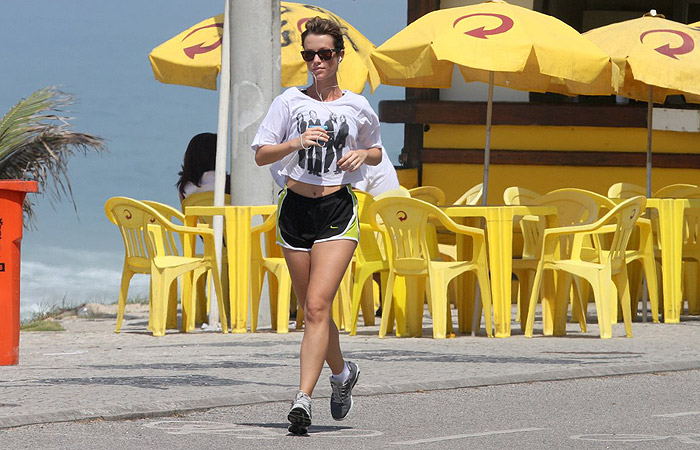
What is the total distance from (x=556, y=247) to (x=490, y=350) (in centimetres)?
156

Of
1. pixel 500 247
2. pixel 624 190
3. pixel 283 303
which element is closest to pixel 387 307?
pixel 500 247

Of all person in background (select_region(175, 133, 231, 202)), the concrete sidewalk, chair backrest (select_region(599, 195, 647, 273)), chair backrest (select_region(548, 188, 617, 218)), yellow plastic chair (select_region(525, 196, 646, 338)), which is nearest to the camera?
the concrete sidewalk

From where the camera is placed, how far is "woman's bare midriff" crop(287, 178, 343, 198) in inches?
233

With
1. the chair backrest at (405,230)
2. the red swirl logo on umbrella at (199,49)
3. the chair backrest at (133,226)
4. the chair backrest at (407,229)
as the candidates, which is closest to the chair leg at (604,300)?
the chair backrest at (407,229)

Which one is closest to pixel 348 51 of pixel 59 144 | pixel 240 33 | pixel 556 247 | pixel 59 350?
pixel 240 33

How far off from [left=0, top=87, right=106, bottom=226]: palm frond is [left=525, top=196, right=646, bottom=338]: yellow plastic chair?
5.61 meters

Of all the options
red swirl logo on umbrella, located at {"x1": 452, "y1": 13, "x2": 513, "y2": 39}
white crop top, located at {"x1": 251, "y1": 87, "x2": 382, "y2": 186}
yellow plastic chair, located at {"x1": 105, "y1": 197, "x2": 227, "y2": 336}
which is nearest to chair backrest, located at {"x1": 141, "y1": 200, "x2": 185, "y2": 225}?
yellow plastic chair, located at {"x1": 105, "y1": 197, "x2": 227, "y2": 336}

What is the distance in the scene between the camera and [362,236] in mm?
10688

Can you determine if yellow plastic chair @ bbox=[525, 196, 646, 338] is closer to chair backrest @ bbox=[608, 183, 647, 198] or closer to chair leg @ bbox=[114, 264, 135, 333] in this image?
chair backrest @ bbox=[608, 183, 647, 198]

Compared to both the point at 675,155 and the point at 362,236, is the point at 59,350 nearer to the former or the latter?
the point at 362,236

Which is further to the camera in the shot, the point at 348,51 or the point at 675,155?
the point at 675,155

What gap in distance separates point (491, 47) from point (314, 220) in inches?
184

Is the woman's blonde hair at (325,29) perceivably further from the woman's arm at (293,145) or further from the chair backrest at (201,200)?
the chair backrest at (201,200)

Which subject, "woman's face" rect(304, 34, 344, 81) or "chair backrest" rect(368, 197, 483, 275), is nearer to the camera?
"woman's face" rect(304, 34, 344, 81)
